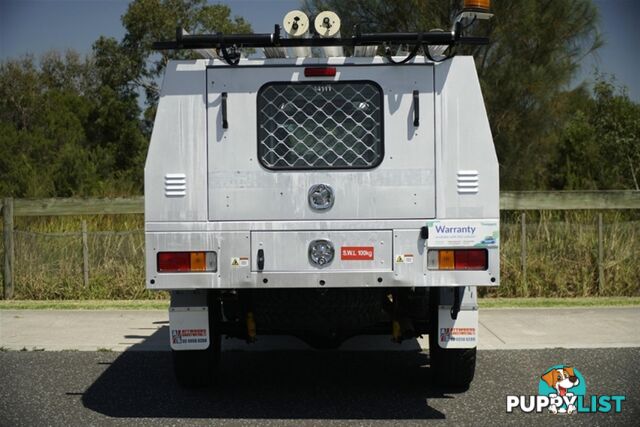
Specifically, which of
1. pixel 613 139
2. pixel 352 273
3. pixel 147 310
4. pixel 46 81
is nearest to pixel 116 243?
pixel 147 310

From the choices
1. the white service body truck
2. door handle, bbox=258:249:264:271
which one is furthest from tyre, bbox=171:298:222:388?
door handle, bbox=258:249:264:271

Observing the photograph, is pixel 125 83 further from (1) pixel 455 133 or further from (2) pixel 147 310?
(1) pixel 455 133

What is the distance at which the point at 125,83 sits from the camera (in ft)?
101

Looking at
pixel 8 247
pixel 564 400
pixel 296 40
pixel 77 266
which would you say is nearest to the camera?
pixel 296 40

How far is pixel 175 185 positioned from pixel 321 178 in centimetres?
100

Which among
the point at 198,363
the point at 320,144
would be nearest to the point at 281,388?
the point at 198,363

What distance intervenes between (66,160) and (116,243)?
10864mm

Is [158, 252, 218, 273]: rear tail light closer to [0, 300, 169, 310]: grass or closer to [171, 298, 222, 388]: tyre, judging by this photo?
[171, 298, 222, 388]: tyre

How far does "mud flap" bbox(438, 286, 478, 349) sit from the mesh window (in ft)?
3.83

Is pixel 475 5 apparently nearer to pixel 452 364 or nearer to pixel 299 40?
pixel 299 40

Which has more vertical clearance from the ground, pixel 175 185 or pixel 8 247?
pixel 175 185

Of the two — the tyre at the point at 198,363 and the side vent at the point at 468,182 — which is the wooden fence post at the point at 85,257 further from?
the side vent at the point at 468,182

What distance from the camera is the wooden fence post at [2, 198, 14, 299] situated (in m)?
11.8

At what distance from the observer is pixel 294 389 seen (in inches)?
283
